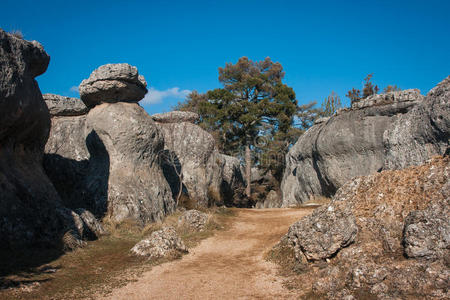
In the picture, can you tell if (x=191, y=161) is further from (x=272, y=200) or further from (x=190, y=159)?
(x=272, y=200)

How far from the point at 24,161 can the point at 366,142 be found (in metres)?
12.6

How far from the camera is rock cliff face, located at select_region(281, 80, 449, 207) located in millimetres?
9391

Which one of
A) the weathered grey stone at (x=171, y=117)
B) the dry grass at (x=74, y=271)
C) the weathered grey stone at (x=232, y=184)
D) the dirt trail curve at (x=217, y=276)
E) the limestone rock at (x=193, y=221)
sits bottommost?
the dirt trail curve at (x=217, y=276)

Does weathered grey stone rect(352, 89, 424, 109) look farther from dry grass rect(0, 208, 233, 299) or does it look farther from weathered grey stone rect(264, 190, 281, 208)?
weathered grey stone rect(264, 190, 281, 208)

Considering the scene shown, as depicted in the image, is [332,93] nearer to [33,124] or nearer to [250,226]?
[250,226]

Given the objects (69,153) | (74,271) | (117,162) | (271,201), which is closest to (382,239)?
(74,271)

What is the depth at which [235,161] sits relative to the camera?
2258cm

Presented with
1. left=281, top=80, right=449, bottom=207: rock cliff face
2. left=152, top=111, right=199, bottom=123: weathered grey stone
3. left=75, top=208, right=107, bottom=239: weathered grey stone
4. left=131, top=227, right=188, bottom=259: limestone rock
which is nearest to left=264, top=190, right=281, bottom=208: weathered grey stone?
left=281, top=80, right=449, bottom=207: rock cliff face

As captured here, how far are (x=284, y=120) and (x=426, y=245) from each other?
21.5 metres

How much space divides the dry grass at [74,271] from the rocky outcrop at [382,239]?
3.34 m

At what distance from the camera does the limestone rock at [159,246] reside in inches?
295

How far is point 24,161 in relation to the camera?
349 inches

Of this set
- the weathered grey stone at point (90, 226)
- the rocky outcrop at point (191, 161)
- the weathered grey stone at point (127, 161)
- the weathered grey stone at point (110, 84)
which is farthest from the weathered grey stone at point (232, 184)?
the weathered grey stone at point (90, 226)

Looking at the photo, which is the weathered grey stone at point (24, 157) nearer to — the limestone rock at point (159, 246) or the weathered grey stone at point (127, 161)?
the limestone rock at point (159, 246)
